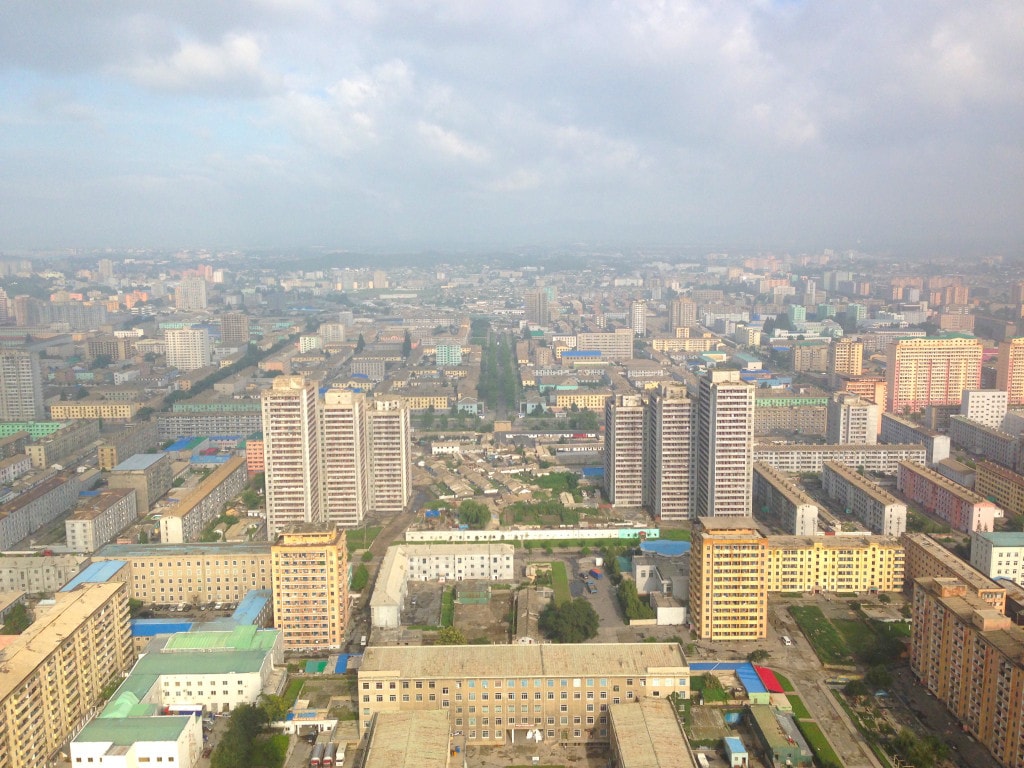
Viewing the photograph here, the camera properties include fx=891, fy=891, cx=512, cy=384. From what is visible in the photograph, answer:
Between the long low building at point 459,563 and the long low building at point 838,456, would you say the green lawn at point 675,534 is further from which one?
the long low building at point 838,456

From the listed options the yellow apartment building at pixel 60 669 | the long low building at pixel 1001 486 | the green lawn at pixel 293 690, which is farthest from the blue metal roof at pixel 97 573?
the long low building at pixel 1001 486

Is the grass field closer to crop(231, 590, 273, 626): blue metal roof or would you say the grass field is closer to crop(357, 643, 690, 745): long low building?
crop(357, 643, 690, 745): long low building

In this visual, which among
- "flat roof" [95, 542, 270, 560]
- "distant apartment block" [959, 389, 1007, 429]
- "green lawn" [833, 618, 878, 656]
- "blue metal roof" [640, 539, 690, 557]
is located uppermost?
"distant apartment block" [959, 389, 1007, 429]

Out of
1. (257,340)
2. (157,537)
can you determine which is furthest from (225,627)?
(257,340)

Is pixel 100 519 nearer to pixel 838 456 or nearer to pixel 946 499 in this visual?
pixel 838 456

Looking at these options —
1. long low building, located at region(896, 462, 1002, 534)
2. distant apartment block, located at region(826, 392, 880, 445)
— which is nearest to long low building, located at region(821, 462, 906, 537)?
long low building, located at region(896, 462, 1002, 534)

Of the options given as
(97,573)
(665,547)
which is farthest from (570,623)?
(97,573)
